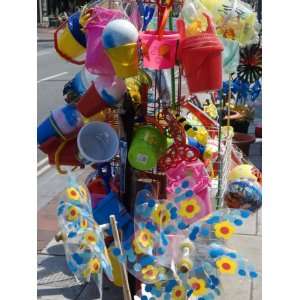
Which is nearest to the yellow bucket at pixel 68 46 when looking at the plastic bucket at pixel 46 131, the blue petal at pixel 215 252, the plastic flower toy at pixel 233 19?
the plastic bucket at pixel 46 131

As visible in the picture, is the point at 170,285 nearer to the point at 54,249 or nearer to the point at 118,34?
the point at 118,34

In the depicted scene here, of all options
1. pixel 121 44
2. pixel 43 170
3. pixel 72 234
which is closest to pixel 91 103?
pixel 121 44

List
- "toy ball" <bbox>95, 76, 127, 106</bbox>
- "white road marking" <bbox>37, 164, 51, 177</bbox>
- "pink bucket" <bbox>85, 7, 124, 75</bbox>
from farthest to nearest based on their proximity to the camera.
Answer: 1. "white road marking" <bbox>37, 164, 51, 177</bbox>
2. "toy ball" <bbox>95, 76, 127, 106</bbox>
3. "pink bucket" <bbox>85, 7, 124, 75</bbox>

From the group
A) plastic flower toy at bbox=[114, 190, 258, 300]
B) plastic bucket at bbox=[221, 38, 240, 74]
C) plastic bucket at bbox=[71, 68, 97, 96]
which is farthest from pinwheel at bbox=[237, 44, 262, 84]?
plastic flower toy at bbox=[114, 190, 258, 300]

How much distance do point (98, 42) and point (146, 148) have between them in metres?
0.63

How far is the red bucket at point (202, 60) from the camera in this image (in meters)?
2.69

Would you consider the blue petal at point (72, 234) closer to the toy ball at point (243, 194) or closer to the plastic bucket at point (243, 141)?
the toy ball at point (243, 194)

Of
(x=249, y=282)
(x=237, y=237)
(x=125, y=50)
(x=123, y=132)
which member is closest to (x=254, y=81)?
(x=237, y=237)

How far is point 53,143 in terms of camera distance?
3.42 metres

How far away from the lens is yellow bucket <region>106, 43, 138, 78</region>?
2666 mm

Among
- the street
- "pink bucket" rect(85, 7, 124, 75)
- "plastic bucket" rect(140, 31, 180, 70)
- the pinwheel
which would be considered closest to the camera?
"plastic bucket" rect(140, 31, 180, 70)

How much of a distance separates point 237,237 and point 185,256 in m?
2.22

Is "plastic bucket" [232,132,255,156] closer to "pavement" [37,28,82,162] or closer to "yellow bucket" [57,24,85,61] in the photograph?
"pavement" [37,28,82,162]

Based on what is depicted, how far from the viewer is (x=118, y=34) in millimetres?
2639
